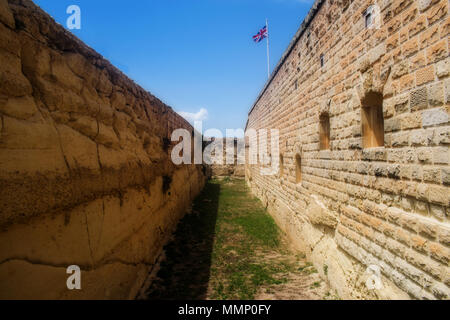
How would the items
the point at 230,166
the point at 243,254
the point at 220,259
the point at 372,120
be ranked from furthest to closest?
the point at 230,166 → the point at 243,254 → the point at 220,259 → the point at 372,120

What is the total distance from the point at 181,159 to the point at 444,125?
6760 millimetres

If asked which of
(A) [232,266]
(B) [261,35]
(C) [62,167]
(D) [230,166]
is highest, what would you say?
(B) [261,35]

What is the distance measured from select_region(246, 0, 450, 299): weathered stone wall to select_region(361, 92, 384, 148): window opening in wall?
82 millimetres

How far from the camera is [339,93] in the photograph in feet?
12.4

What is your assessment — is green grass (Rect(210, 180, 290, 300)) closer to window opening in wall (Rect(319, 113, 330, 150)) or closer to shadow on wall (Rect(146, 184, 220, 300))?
shadow on wall (Rect(146, 184, 220, 300))

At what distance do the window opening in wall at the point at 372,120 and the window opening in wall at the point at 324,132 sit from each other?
1.19m

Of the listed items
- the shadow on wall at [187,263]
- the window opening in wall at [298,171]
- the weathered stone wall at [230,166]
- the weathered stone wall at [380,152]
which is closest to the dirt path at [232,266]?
the shadow on wall at [187,263]

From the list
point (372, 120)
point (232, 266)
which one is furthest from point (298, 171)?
point (372, 120)

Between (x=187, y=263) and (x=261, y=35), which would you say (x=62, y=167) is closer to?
(x=187, y=263)

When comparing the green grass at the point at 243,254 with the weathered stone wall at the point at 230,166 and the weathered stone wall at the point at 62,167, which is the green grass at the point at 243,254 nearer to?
the weathered stone wall at the point at 62,167

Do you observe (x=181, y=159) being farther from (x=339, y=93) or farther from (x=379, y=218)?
(x=379, y=218)

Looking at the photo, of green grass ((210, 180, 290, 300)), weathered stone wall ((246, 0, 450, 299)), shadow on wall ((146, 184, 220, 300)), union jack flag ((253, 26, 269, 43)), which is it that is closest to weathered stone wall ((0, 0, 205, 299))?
shadow on wall ((146, 184, 220, 300))

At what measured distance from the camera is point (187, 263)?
15.7 ft

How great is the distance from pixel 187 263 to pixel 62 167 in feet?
10.9
